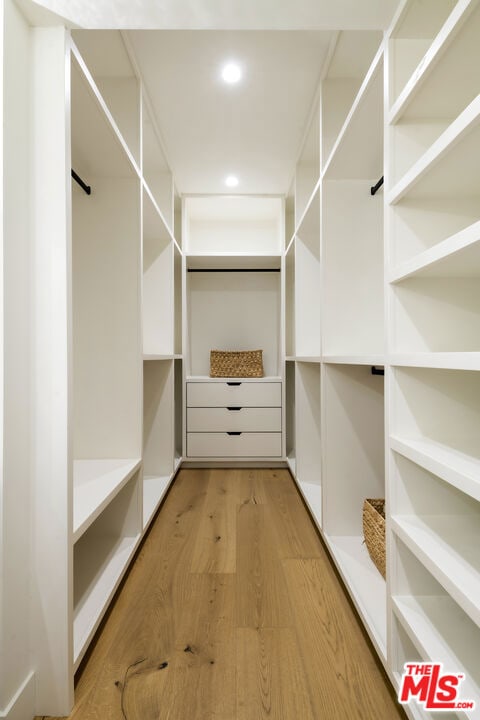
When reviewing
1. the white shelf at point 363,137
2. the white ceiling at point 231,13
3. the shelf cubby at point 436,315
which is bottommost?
the shelf cubby at point 436,315

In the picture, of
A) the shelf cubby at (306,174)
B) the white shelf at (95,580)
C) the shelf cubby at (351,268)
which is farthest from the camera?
the shelf cubby at (306,174)

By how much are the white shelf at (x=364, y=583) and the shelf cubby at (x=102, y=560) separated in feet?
2.52

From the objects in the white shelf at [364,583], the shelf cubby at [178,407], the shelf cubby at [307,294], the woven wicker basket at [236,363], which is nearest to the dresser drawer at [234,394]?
the woven wicker basket at [236,363]

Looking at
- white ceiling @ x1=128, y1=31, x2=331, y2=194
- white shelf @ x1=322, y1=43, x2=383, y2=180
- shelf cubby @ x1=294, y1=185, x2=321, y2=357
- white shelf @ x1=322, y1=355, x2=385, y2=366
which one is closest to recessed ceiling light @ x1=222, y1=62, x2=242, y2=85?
white ceiling @ x1=128, y1=31, x2=331, y2=194

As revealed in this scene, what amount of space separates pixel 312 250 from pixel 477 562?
1990mm

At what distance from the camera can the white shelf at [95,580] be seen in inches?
43.3

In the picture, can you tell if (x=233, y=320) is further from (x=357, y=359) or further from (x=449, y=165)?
(x=449, y=165)

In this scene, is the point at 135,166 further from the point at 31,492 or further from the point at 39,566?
the point at 39,566

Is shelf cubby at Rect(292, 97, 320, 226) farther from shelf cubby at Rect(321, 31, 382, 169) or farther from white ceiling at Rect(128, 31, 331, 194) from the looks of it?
shelf cubby at Rect(321, 31, 382, 169)

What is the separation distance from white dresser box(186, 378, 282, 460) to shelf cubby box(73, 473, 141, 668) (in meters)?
1.25

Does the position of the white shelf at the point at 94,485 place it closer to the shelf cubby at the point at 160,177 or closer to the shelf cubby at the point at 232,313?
the shelf cubby at the point at 160,177

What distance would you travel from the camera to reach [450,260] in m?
A: 0.77

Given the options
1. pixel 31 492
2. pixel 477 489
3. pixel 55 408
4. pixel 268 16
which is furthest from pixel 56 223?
pixel 477 489

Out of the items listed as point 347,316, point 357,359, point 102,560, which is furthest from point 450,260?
point 102,560
